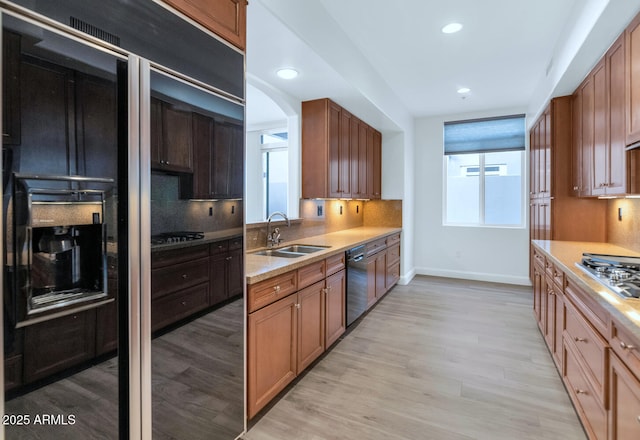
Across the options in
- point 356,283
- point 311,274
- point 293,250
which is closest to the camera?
point 311,274

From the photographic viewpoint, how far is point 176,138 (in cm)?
139

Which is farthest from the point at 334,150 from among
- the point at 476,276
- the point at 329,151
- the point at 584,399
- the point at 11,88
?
the point at 476,276

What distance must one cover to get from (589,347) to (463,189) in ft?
14.2

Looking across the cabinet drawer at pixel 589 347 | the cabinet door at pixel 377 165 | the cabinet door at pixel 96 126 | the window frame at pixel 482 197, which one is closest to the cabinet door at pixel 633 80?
the cabinet drawer at pixel 589 347

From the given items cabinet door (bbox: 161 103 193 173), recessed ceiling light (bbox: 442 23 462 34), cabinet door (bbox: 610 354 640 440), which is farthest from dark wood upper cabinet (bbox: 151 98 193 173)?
recessed ceiling light (bbox: 442 23 462 34)

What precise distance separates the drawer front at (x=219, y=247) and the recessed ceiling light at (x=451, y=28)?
2.67 meters

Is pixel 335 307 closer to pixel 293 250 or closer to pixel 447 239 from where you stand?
pixel 293 250

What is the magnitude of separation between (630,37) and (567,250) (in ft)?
5.23

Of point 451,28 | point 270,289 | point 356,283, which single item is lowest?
point 356,283

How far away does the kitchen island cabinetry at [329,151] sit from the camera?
355 centimetres

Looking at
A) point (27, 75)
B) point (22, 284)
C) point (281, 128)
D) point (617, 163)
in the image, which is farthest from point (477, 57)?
point (22, 284)

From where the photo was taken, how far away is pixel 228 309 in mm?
1687

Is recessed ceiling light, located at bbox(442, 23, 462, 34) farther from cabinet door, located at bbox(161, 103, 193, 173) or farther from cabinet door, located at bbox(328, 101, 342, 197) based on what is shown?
cabinet door, located at bbox(161, 103, 193, 173)

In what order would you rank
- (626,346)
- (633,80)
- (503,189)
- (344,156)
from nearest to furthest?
(626,346)
(633,80)
(344,156)
(503,189)
